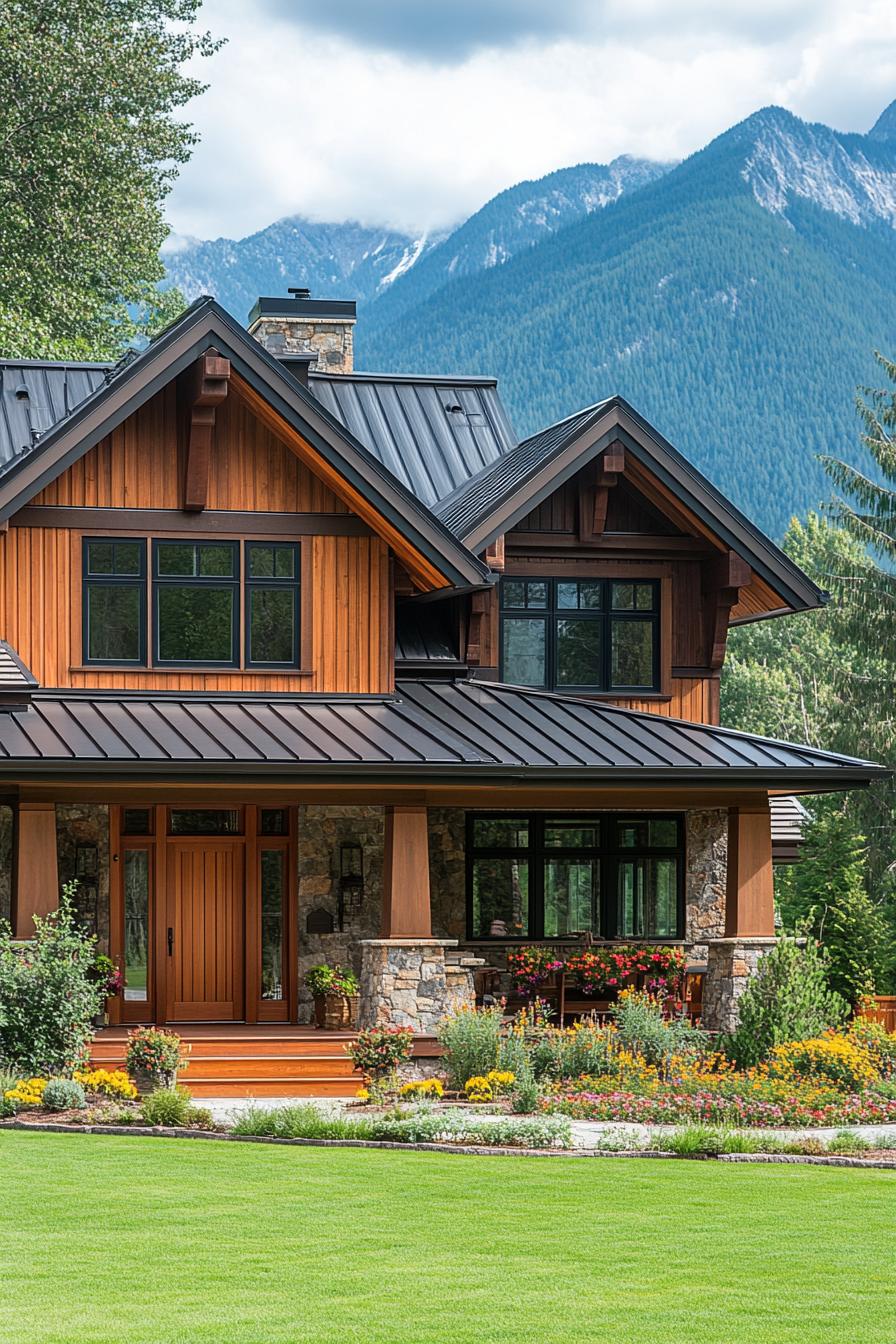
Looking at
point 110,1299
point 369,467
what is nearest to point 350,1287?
point 110,1299

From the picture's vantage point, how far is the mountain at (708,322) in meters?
142

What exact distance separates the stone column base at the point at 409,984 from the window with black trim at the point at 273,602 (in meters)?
3.68

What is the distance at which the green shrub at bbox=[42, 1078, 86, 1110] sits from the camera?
52.6ft

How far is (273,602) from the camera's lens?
70.6 ft

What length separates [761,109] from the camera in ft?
633

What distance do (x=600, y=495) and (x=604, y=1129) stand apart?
9461 mm

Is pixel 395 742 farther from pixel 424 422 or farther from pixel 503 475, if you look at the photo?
pixel 424 422

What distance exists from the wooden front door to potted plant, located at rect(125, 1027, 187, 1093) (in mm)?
3332

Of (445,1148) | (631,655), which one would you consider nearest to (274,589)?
(631,655)

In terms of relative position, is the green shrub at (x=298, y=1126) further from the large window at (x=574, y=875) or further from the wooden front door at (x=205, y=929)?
the large window at (x=574, y=875)

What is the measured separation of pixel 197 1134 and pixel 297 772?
15.9 ft

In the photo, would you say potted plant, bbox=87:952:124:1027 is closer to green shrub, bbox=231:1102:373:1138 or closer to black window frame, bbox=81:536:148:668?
black window frame, bbox=81:536:148:668

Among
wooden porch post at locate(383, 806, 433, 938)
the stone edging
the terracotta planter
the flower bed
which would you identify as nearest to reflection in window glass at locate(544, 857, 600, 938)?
the flower bed

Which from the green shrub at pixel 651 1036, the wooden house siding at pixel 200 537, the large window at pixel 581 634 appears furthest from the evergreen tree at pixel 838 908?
the wooden house siding at pixel 200 537
